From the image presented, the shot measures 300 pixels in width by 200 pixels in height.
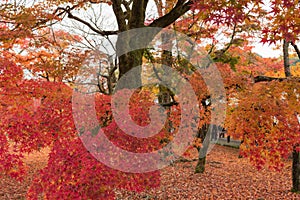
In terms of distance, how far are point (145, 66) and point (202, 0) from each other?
9.37 m

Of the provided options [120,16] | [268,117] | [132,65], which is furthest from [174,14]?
[268,117]

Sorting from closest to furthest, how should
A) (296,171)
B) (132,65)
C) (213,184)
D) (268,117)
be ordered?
(268,117)
(132,65)
(296,171)
(213,184)

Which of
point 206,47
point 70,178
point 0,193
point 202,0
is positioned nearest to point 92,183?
point 70,178

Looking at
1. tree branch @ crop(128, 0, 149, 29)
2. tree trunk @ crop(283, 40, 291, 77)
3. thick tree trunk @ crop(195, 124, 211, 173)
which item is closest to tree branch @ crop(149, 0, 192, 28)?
tree branch @ crop(128, 0, 149, 29)

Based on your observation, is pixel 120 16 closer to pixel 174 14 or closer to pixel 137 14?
pixel 137 14

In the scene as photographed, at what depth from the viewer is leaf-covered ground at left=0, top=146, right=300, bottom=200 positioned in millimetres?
11258

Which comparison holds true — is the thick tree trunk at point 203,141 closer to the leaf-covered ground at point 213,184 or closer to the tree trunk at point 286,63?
the leaf-covered ground at point 213,184

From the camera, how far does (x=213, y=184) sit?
12.8 meters

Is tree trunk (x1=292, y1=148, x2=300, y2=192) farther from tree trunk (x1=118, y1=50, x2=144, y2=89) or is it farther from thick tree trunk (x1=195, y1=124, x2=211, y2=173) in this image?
tree trunk (x1=118, y1=50, x2=144, y2=89)

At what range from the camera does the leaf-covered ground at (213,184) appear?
11.3 metres

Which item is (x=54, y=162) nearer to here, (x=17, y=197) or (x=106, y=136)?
(x=106, y=136)

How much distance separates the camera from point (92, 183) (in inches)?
200

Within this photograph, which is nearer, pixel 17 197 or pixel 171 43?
pixel 17 197

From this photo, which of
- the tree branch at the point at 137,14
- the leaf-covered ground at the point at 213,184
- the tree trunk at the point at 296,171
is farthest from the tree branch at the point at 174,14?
the tree trunk at the point at 296,171
